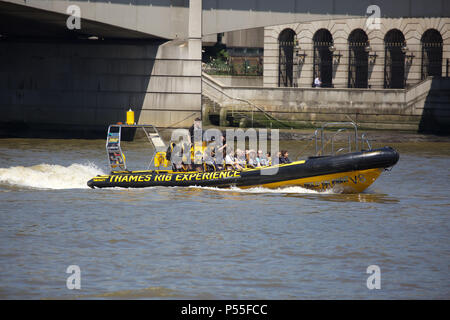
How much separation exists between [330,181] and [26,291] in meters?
10.4

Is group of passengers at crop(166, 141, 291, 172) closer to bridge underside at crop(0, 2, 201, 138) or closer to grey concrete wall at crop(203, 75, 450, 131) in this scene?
bridge underside at crop(0, 2, 201, 138)

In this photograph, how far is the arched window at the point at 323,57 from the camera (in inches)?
1919

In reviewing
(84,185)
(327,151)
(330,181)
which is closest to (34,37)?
(327,151)

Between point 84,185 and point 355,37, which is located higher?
point 355,37

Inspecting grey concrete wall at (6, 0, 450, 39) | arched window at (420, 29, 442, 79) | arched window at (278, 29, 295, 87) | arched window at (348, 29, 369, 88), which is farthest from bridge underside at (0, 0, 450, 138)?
arched window at (278, 29, 295, 87)

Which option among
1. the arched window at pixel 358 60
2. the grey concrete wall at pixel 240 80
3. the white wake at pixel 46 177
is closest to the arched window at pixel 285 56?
the grey concrete wall at pixel 240 80

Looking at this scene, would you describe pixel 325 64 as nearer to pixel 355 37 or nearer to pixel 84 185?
pixel 355 37

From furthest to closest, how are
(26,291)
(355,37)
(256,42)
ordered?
(256,42) < (355,37) < (26,291)

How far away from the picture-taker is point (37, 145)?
107ft

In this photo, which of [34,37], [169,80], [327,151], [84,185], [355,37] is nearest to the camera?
[84,185]

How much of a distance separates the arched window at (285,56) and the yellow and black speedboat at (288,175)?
30649 mm

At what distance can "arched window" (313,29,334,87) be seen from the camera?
4875 cm

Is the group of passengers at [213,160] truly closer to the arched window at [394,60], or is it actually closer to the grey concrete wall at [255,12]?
the grey concrete wall at [255,12]
